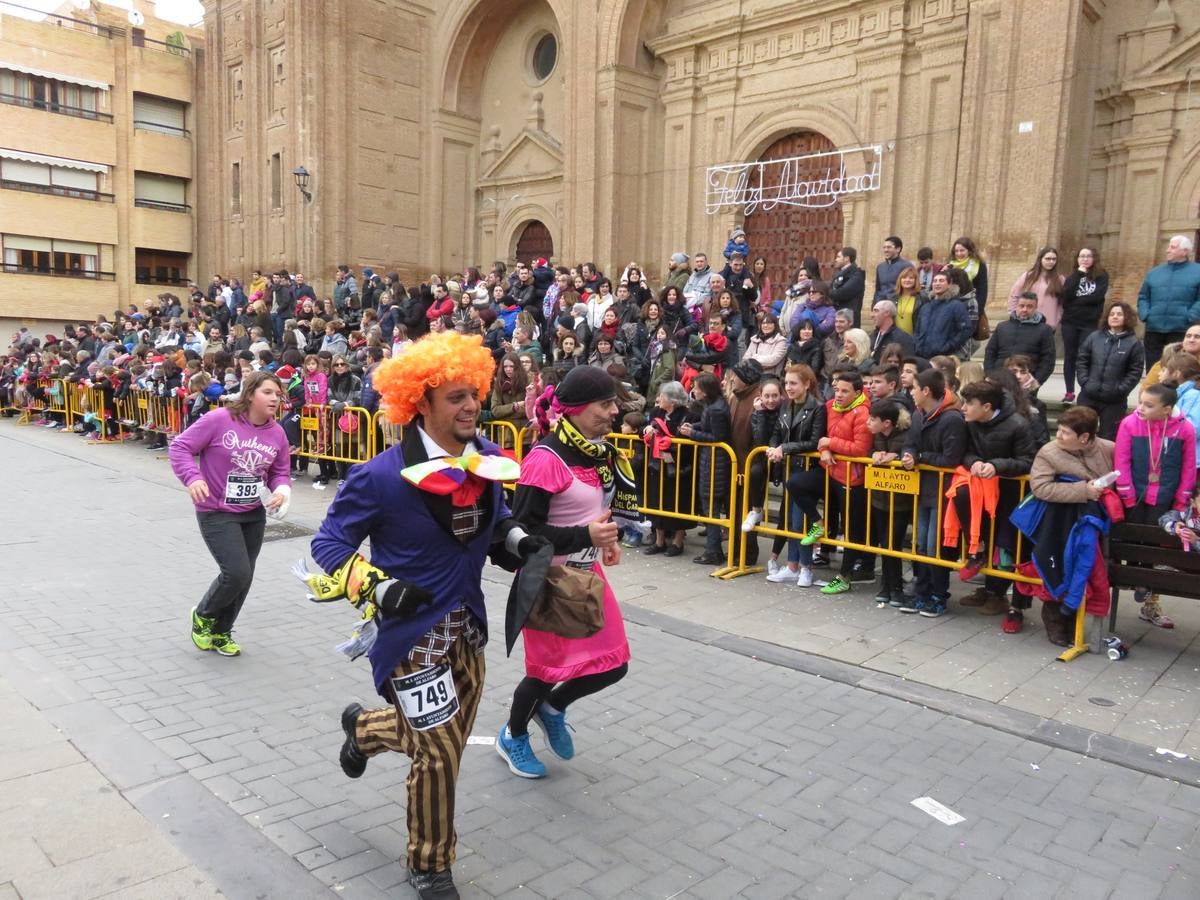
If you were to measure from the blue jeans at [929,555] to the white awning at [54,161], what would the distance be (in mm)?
36186

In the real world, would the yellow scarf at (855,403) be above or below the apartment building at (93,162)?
below

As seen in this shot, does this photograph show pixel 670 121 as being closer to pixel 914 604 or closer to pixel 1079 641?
pixel 914 604

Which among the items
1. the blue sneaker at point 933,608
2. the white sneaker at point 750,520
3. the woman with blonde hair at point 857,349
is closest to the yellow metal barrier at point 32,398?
the white sneaker at point 750,520

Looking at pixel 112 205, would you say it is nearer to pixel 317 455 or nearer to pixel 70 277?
pixel 70 277

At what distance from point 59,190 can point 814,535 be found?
116 feet

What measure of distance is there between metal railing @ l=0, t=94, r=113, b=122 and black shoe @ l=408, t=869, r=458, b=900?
3829cm

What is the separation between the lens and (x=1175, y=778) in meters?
4.41

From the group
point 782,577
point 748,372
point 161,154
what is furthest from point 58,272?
point 782,577

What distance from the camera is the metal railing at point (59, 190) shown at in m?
32.5

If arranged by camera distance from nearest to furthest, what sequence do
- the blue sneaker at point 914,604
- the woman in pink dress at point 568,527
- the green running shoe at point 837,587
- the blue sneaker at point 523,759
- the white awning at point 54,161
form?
1. the woman in pink dress at point 568,527
2. the blue sneaker at point 523,759
3. the blue sneaker at point 914,604
4. the green running shoe at point 837,587
5. the white awning at point 54,161

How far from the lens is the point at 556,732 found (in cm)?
437

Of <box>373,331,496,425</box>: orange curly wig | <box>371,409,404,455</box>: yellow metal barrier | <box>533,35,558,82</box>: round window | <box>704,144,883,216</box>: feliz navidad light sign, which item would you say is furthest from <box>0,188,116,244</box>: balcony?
<box>373,331,496,425</box>: orange curly wig

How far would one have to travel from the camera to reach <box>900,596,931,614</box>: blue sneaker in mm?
7137

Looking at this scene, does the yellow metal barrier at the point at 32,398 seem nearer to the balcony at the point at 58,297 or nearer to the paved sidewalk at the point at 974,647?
the balcony at the point at 58,297
